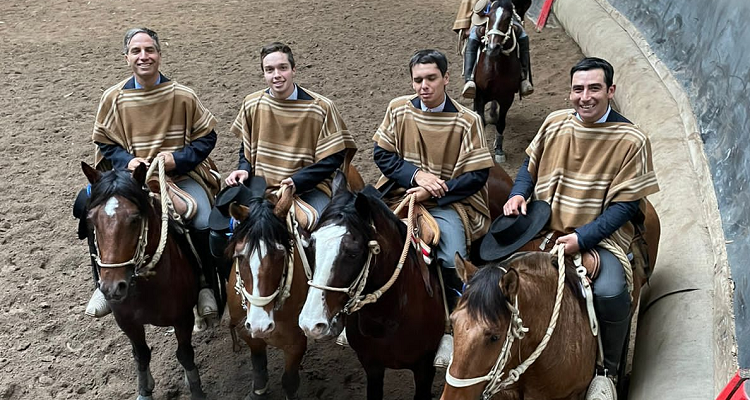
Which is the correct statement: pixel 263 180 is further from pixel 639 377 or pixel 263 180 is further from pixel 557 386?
pixel 639 377

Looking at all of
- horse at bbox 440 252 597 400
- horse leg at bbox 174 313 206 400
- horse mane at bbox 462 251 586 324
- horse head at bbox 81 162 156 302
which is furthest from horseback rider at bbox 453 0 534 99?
horse mane at bbox 462 251 586 324

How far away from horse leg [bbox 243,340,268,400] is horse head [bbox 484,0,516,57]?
410 centimetres

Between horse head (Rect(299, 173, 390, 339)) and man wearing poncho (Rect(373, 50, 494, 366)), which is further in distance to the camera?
man wearing poncho (Rect(373, 50, 494, 366))

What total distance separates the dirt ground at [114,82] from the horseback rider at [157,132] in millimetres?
708

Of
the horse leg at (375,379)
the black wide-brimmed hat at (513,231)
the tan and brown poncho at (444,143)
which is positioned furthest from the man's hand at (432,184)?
the horse leg at (375,379)

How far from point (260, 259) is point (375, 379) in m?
1.01

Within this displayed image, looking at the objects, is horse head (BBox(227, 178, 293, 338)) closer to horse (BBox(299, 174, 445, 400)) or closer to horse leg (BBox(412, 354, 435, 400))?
horse (BBox(299, 174, 445, 400))

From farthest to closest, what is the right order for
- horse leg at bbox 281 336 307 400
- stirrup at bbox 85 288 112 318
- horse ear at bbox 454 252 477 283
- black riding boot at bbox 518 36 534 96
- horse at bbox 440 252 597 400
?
black riding boot at bbox 518 36 534 96 < stirrup at bbox 85 288 112 318 < horse leg at bbox 281 336 307 400 < horse ear at bbox 454 252 477 283 < horse at bbox 440 252 597 400

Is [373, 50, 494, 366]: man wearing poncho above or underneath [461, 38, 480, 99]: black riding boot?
above

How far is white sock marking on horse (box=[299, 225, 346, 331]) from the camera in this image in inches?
121

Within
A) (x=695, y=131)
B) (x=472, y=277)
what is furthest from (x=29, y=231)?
(x=695, y=131)

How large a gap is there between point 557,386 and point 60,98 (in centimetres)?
766

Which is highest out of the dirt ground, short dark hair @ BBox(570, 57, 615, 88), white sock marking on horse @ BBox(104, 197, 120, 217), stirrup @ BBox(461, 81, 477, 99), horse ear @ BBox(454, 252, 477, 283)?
short dark hair @ BBox(570, 57, 615, 88)

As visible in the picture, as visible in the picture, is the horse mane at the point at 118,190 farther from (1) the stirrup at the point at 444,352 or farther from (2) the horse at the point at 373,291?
(1) the stirrup at the point at 444,352
